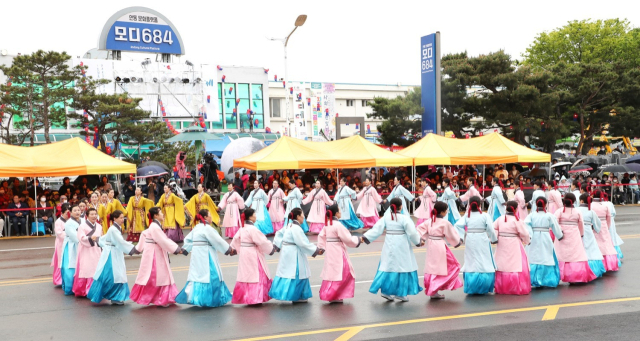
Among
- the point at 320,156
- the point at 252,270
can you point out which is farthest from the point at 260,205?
the point at 252,270

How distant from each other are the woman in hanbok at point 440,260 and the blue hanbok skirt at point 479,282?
270mm

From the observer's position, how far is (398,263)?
9.33m

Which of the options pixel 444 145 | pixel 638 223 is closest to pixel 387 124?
pixel 444 145

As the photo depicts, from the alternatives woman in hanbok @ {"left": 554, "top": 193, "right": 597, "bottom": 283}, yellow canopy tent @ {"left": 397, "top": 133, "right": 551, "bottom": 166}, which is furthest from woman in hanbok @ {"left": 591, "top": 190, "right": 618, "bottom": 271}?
yellow canopy tent @ {"left": 397, "top": 133, "right": 551, "bottom": 166}

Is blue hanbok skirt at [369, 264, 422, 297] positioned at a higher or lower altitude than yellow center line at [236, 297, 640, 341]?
higher

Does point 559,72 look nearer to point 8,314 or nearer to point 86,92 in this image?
point 86,92

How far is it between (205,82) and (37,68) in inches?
657

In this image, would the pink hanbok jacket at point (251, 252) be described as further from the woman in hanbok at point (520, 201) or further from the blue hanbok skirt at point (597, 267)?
the woman in hanbok at point (520, 201)

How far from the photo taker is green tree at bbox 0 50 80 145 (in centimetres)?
2627

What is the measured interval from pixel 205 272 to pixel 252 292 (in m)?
0.71

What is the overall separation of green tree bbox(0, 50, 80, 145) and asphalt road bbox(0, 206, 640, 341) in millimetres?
17483

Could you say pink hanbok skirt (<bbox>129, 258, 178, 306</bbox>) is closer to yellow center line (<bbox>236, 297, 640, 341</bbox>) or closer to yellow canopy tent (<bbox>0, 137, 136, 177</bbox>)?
yellow center line (<bbox>236, 297, 640, 341</bbox>)

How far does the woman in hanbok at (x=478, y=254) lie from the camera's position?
31.6ft

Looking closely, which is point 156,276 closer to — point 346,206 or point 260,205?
point 260,205
